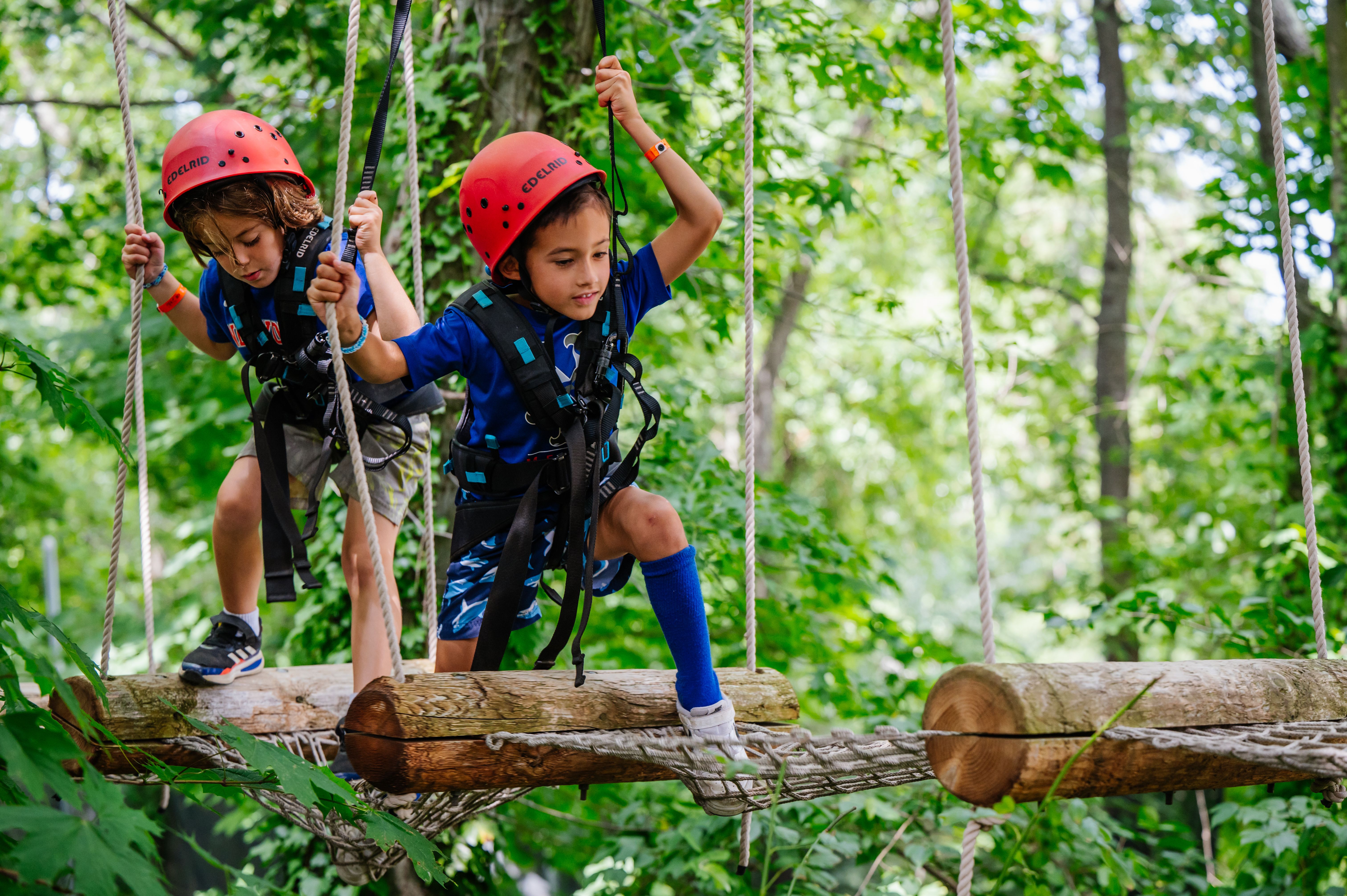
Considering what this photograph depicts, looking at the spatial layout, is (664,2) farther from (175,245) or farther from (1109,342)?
(1109,342)

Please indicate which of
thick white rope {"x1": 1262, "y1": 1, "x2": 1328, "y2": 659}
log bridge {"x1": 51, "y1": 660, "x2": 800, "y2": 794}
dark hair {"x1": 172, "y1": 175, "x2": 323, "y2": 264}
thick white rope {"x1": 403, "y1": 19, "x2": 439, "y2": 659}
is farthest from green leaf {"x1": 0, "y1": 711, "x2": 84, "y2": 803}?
thick white rope {"x1": 1262, "y1": 1, "x2": 1328, "y2": 659}

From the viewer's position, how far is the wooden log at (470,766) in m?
1.49

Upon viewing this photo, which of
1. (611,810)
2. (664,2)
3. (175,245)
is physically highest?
(664,2)

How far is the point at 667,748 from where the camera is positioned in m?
1.55

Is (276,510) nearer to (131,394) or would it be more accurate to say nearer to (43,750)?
(131,394)

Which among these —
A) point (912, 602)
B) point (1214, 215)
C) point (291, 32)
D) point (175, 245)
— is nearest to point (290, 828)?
point (175, 245)

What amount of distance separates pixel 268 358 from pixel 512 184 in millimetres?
733

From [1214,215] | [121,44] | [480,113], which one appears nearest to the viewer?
[121,44]

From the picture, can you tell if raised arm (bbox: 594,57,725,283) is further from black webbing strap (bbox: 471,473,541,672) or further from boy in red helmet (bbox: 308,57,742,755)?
black webbing strap (bbox: 471,473,541,672)

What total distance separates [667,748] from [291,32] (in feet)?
11.1

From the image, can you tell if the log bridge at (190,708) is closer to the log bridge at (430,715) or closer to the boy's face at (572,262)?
the log bridge at (430,715)

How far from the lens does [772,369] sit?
848 cm

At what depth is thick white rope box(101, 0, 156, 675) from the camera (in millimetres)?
1760

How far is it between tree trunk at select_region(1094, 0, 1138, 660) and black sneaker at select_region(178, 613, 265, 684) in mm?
4918
